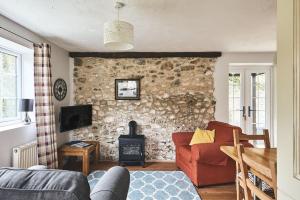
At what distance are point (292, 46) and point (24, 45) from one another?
10.7ft

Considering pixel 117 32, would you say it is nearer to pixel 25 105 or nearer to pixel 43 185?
pixel 43 185

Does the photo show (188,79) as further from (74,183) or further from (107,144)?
(74,183)

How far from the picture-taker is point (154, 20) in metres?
2.71

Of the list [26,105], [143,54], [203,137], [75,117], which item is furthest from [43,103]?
[203,137]

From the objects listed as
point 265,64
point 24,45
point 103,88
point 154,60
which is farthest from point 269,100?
point 24,45

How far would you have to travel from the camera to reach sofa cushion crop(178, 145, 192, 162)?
11.2 feet

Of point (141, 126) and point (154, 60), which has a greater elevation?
point (154, 60)

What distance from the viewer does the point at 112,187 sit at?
4.11 feet

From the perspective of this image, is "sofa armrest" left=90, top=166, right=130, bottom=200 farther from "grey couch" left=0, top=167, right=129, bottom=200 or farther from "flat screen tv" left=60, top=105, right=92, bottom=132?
"flat screen tv" left=60, top=105, right=92, bottom=132

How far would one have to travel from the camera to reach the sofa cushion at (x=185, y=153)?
342 cm

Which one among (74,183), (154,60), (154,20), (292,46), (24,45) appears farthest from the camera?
(154,60)

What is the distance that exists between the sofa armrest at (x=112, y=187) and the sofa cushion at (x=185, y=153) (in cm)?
207

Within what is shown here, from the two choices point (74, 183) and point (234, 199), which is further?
point (234, 199)

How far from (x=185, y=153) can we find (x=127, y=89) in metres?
1.90
